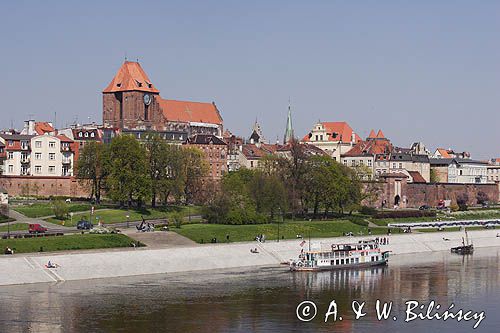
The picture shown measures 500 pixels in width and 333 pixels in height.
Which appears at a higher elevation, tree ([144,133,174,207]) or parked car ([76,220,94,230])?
tree ([144,133,174,207])

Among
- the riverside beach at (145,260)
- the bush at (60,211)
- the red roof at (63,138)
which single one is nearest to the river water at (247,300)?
the riverside beach at (145,260)

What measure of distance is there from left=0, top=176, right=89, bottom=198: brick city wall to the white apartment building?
5329mm

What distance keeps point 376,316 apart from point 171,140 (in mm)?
118805

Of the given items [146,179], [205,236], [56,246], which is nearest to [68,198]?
[146,179]

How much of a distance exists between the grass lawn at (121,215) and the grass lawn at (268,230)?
36.6 feet

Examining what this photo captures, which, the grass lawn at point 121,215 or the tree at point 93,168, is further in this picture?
the tree at point 93,168

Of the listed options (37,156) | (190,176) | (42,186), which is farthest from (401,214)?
(37,156)

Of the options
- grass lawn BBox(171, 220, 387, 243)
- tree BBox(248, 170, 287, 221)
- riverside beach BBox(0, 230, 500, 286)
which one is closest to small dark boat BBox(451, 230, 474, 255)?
riverside beach BBox(0, 230, 500, 286)

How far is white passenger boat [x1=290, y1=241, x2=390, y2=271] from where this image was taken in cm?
10100

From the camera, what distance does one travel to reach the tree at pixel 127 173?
433ft

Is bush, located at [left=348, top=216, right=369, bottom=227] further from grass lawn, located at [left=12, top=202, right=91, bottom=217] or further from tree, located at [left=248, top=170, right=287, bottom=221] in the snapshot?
grass lawn, located at [left=12, top=202, right=91, bottom=217]

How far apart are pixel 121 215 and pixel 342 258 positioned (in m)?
35.1

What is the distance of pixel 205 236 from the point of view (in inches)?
4414

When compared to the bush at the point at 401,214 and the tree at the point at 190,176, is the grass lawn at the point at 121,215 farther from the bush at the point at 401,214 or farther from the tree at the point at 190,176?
the bush at the point at 401,214
